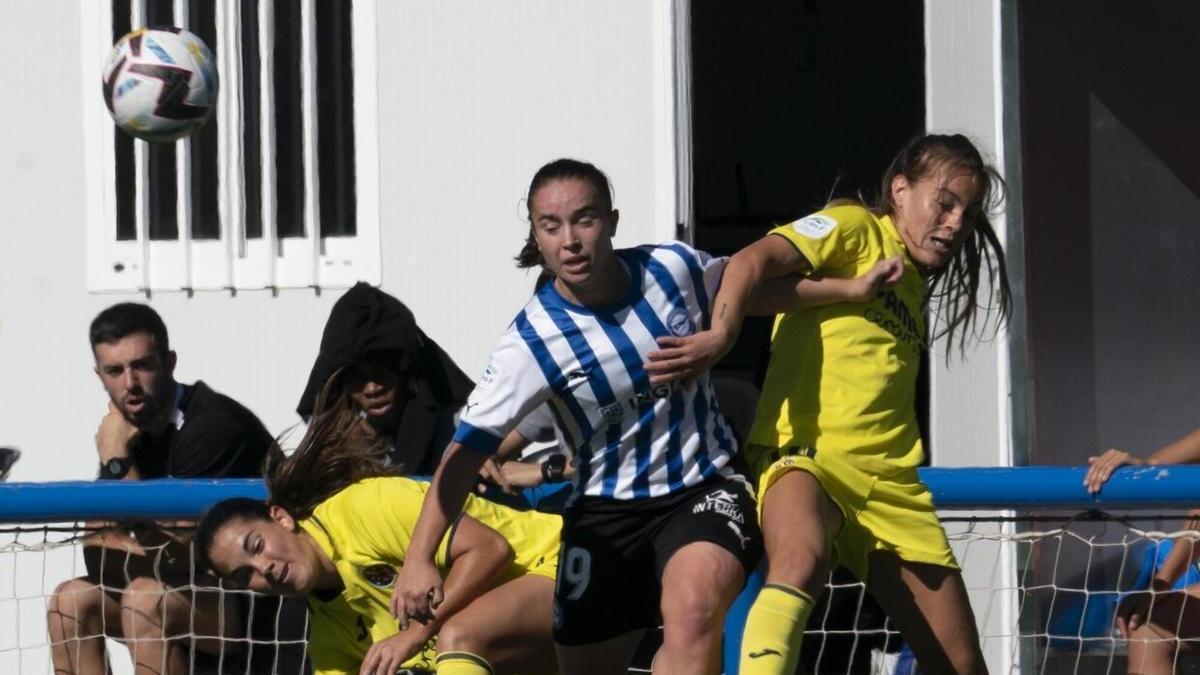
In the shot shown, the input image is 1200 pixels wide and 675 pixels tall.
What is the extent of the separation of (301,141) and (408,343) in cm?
195

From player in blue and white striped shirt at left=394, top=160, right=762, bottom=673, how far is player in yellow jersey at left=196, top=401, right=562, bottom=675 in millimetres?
227

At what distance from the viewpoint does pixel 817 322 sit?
4230 millimetres

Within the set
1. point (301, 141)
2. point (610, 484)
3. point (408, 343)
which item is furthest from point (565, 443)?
point (301, 141)

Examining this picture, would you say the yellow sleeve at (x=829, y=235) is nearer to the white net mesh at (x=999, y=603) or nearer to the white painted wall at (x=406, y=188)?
the white net mesh at (x=999, y=603)

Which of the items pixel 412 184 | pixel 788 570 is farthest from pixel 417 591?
pixel 412 184

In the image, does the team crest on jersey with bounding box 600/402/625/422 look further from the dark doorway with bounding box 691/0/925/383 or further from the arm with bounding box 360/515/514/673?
the dark doorway with bounding box 691/0/925/383

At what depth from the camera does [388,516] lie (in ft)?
14.8

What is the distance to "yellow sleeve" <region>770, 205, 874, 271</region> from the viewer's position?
4141 millimetres

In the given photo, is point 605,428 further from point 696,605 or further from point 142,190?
point 142,190

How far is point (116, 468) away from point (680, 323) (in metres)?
2.31

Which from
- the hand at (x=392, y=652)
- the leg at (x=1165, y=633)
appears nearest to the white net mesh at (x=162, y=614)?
the hand at (x=392, y=652)

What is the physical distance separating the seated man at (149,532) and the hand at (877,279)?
6.68 ft

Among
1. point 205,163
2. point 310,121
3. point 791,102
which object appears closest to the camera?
point 310,121

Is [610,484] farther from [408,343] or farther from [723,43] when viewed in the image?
[723,43]
